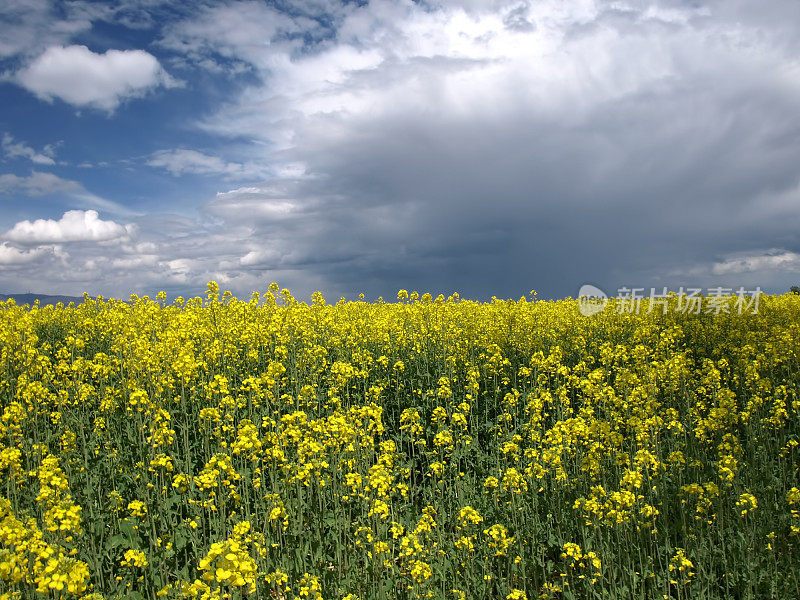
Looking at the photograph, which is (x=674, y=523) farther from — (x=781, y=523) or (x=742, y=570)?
(x=781, y=523)

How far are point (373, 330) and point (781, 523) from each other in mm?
9593

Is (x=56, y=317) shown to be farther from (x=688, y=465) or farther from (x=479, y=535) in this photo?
(x=688, y=465)

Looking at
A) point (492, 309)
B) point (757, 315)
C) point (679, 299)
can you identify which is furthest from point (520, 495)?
point (679, 299)

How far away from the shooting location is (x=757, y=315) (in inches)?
640

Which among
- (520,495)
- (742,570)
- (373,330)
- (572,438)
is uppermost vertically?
(373,330)

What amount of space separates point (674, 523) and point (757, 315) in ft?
42.0

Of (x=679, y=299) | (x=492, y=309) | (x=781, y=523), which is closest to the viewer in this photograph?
(x=781, y=523)

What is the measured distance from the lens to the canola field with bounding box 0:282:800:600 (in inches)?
206

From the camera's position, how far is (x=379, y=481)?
5281 mm

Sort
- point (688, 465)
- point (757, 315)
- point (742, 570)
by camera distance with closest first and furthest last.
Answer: point (742, 570), point (688, 465), point (757, 315)

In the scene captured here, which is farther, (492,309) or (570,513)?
(492,309)

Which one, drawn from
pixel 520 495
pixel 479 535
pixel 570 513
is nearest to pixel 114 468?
pixel 479 535

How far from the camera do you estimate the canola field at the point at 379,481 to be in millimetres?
5223

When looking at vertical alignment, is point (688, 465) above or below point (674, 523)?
above
